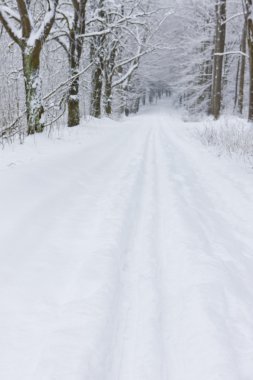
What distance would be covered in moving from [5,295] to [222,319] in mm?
1370

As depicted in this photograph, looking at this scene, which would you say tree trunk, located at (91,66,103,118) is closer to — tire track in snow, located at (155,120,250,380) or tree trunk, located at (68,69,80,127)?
tree trunk, located at (68,69,80,127)

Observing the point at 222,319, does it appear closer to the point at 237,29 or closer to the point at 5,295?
the point at 5,295

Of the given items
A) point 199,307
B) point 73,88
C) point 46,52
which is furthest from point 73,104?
point 199,307

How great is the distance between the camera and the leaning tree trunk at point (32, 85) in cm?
748

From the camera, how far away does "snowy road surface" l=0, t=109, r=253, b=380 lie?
1541mm

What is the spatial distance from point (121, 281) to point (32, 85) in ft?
21.6

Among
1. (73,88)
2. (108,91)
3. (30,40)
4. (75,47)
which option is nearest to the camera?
(30,40)

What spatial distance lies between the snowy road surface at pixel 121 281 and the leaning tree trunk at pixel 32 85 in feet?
10.9

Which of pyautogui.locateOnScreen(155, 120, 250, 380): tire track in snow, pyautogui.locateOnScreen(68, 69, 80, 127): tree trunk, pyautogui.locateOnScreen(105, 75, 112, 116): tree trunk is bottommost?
pyautogui.locateOnScreen(155, 120, 250, 380): tire track in snow

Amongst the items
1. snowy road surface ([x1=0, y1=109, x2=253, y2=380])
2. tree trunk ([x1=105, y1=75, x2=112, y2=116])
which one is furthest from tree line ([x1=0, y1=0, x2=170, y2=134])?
snowy road surface ([x1=0, y1=109, x2=253, y2=380])

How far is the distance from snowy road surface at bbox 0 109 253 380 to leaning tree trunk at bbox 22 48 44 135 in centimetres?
334

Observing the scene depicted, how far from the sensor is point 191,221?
11.5ft

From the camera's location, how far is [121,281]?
89.7 inches

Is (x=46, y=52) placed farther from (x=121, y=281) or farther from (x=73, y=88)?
(x=121, y=281)
